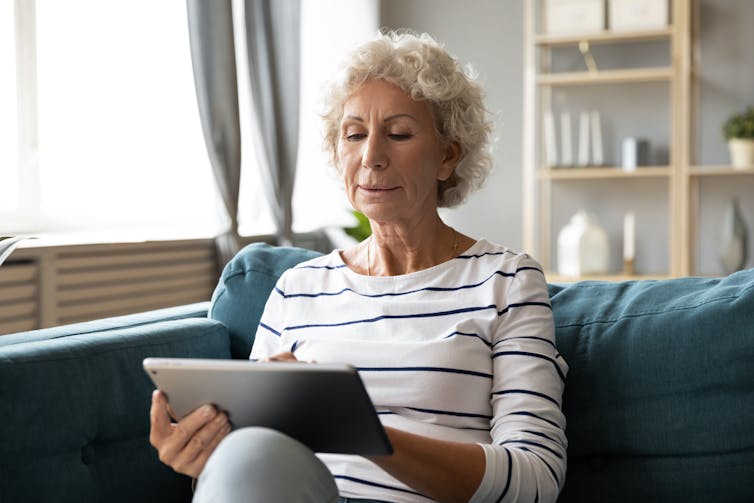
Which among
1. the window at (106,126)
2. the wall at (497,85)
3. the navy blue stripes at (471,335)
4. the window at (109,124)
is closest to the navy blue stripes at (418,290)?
the navy blue stripes at (471,335)

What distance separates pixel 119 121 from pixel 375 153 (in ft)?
7.30

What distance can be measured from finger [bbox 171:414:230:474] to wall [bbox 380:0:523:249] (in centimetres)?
399

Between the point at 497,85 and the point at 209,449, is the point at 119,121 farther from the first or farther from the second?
the point at 209,449

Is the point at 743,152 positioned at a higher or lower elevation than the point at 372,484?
higher

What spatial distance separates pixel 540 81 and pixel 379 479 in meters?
3.61

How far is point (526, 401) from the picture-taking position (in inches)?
56.1

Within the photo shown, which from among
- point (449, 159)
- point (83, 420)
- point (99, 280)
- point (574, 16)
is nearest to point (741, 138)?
point (574, 16)

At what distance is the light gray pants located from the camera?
1.07 metres

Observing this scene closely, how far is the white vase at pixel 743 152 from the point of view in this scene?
14.9 ft

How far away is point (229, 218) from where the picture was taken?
3680mm

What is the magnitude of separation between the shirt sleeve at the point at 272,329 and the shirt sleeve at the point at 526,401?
41 cm

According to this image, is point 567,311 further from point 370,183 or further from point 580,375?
point 370,183

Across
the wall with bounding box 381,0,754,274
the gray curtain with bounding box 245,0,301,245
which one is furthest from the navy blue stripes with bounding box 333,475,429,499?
the wall with bounding box 381,0,754,274

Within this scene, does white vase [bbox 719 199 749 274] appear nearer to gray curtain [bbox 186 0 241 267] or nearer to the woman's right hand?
gray curtain [bbox 186 0 241 267]
